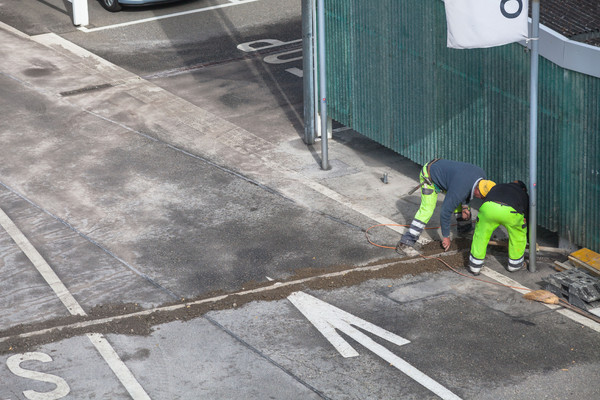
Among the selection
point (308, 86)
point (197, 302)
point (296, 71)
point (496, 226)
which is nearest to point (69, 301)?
point (197, 302)

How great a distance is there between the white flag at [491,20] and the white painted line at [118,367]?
5360mm

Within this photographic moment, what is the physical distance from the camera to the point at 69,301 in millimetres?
11477

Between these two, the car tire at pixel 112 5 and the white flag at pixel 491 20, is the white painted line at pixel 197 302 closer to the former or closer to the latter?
the white flag at pixel 491 20

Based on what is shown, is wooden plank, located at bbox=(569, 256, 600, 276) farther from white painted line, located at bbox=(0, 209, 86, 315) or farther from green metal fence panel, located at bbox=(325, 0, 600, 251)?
white painted line, located at bbox=(0, 209, 86, 315)

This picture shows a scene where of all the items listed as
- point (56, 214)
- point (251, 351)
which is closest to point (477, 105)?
point (251, 351)

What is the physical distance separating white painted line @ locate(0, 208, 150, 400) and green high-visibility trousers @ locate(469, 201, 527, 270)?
446 centimetres

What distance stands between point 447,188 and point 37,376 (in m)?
5.59

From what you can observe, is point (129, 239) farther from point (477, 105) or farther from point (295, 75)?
point (295, 75)

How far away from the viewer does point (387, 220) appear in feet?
44.4

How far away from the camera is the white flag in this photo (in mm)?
10719

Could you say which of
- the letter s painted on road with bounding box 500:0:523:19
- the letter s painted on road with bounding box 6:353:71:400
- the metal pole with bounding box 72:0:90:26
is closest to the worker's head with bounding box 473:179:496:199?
the letter s painted on road with bounding box 500:0:523:19

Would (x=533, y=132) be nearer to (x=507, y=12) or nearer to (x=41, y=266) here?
(x=507, y=12)

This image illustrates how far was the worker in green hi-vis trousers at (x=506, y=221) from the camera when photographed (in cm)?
1127

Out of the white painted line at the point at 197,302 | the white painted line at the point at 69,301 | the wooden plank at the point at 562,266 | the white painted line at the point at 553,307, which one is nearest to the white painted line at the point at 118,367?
the white painted line at the point at 69,301
